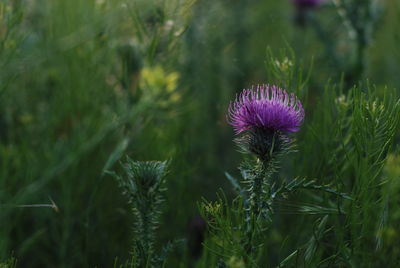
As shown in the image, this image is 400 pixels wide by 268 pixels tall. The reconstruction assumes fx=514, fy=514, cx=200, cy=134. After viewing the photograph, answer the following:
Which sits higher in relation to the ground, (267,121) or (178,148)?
(267,121)

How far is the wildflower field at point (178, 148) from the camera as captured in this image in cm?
121

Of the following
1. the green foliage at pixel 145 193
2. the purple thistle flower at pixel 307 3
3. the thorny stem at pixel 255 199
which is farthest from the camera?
the purple thistle flower at pixel 307 3

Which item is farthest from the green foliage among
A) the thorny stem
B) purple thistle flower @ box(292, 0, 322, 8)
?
purple thistle flower @ box(292, 0, 322, 8)

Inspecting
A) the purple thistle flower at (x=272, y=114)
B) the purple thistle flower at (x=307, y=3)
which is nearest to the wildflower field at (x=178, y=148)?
the purple thistle flower at (x=272, y=114)

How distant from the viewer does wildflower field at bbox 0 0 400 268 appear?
3.95ft

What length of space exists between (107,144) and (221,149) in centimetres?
78

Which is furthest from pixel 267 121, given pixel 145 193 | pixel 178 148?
pixel 178 148

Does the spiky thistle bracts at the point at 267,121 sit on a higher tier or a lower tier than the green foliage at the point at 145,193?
higher

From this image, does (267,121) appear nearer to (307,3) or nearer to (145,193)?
(145,193)

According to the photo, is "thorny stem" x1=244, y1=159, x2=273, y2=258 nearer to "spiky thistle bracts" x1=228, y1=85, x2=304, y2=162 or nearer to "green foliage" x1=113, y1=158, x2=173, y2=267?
"spiky thistle bracts" x1=228, y1=85, x2=304, y2=162

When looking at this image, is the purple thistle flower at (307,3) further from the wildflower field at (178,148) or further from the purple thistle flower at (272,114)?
the purple thistle flower at (272,114)

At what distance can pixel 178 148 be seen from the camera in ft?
5.63

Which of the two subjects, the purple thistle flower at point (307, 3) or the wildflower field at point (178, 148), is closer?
the wildflower field at point (178, 148)

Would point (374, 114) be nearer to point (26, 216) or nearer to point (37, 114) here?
point (26, 216)
